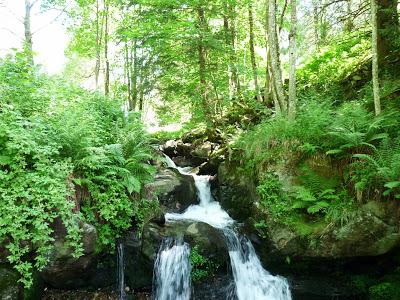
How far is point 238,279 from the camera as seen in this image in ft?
23.5

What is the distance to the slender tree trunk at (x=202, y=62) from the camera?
1136cm

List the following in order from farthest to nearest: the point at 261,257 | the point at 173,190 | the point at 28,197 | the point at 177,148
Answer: the point at 177,148
the point at 173,190
the point at 261,257
the point at 28,197

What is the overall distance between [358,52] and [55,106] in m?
11.0

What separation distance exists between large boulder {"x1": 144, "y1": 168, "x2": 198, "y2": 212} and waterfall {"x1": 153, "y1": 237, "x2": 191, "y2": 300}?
220cm

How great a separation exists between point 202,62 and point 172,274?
7.88 m

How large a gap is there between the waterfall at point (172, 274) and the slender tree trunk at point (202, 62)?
18.8ft

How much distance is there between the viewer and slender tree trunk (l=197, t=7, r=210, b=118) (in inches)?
447

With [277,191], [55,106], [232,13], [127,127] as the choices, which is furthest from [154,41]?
[277,191]

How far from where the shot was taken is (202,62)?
1205 cm

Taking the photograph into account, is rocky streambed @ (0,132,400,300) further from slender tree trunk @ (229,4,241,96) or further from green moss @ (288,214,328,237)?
slender tree trunk @ (229,4,241,96)

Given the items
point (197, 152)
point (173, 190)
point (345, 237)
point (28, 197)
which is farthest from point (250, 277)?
point (197, 152)

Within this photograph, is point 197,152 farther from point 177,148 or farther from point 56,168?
point 56,168

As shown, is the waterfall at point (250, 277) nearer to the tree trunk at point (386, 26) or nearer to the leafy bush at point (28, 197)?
the leafy bush at point (28, 197)

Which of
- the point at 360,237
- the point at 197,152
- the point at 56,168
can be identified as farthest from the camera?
the point at 197,152
